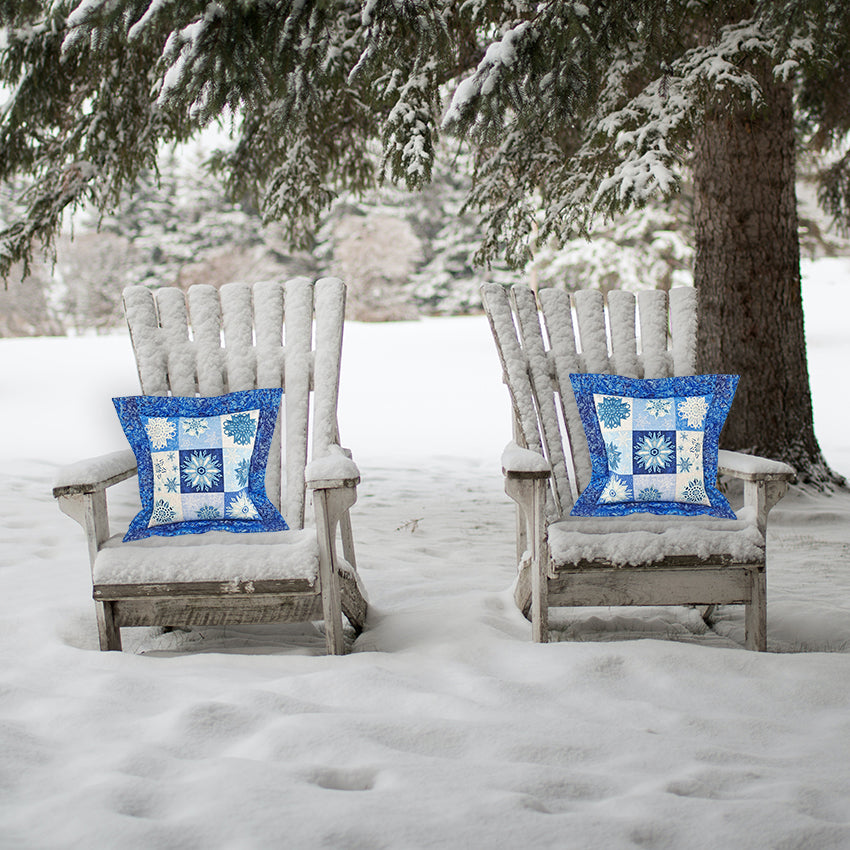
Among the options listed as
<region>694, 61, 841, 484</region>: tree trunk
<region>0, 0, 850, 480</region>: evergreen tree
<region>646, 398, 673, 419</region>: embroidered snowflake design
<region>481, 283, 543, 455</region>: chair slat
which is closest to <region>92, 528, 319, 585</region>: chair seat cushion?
<region>481, 283, 543, 455</region>: chair slat

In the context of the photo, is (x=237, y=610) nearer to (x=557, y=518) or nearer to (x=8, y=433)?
(x=557, y=518)

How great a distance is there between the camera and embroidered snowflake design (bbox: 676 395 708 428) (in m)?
2.72

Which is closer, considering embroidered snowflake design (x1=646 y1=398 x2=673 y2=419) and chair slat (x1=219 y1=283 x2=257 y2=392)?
embroidered snowflake design (x1=646 y1=398 x2=673 y2=419)

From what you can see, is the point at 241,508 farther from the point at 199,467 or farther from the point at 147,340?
the point at 147,340

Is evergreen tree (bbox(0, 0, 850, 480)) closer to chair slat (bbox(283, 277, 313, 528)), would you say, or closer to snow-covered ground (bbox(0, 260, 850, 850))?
chair slat (bbox(283, 277, 313, 528))

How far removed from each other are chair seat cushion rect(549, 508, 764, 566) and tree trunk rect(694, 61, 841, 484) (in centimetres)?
251

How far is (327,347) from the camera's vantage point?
2936 mm

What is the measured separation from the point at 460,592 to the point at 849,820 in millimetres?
1693

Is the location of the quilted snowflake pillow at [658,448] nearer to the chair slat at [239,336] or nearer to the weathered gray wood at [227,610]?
the weathered gray wood at [227,610]

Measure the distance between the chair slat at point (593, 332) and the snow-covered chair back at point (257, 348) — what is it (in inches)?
32.3

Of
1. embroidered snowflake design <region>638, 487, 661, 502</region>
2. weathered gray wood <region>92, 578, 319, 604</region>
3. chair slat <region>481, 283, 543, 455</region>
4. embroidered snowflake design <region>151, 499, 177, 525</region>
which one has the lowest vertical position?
weathered gray wood <region>92, 578, 319, 604</region>

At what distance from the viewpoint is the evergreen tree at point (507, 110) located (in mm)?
3086

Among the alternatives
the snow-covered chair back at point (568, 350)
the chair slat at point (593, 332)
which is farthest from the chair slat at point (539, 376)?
the chair slat at point (593, 332)

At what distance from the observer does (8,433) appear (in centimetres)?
878
